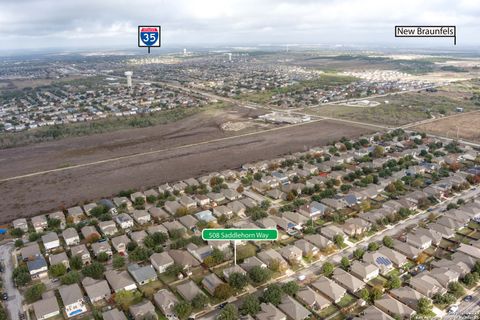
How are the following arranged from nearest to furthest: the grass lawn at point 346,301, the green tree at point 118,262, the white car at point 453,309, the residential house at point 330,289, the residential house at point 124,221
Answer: the white car at point 453,309
the grass lawn at point 346,301
the residential house at point 330,289
the green tree at point 118,262
the residential house at point 124,221

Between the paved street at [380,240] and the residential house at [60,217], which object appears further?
the residential house at [60,217]

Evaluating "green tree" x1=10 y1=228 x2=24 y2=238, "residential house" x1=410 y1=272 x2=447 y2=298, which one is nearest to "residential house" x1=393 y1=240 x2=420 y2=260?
"residential house" x1=410 y1=272 x2=447 y2=298

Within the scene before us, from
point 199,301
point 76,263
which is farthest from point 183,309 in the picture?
point 76,263

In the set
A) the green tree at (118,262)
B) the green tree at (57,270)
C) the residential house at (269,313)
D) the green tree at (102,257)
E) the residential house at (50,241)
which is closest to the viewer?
the residential house at (269,313)

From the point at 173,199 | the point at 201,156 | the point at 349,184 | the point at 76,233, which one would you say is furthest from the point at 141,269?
the point at 201,156

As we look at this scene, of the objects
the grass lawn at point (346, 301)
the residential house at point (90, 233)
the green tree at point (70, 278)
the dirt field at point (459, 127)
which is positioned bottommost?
the grass lawn at point (346, 301)

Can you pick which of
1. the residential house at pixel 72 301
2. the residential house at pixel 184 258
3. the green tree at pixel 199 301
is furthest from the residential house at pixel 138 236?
the green tree at pixel 199 301

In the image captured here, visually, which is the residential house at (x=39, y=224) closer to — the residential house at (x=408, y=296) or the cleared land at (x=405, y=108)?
the residential house at (x=408, y=296)

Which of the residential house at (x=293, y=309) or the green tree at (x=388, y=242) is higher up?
the green tree at (x=388, y=242)

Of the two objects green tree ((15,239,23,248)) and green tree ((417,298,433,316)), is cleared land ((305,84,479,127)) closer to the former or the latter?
green tree ((417,298,433,316))
